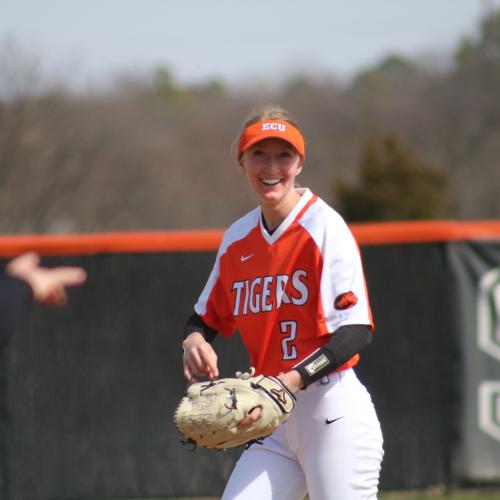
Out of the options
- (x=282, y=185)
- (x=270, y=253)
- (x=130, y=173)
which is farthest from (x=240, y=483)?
(x=130, y=173)

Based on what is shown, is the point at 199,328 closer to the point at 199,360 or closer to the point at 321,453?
the point at 199,360

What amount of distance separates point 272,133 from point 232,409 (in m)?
0.97

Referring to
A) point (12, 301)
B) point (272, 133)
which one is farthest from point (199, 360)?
point (12, 301)

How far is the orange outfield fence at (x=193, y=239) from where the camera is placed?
6871 millimetres

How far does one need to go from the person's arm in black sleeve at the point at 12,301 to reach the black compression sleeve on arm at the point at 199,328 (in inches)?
56.6

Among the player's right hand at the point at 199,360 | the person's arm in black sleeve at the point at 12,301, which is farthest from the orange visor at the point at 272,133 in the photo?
the person's arm in black sleeve at the point at 12,301

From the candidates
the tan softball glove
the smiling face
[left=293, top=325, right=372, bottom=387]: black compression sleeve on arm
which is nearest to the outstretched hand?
the tan softball glove

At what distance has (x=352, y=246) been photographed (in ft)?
12.5

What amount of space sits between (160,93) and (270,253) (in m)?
48.5

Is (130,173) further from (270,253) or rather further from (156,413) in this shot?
(270,253)

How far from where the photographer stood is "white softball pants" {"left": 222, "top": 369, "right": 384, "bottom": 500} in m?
3.72

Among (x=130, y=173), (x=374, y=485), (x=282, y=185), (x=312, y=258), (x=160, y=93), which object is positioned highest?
(x=160, y=93)

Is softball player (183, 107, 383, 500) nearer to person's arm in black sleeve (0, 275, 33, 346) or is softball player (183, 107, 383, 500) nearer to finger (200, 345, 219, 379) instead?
finger (200, 345, 219, 379)

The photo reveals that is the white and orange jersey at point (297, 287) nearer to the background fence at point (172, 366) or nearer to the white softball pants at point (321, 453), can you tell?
the white softball pants at point (321, 453)
